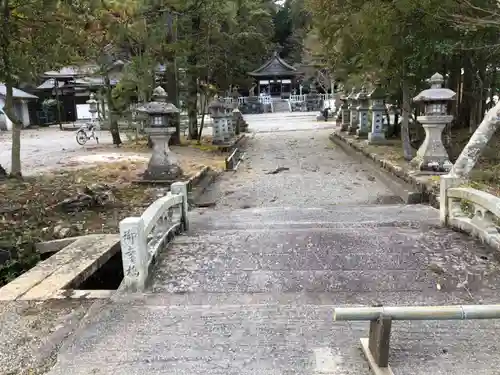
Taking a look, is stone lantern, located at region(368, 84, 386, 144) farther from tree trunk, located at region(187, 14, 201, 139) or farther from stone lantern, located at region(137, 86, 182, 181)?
stone lantern, located at region(137, 86, 182, 181)

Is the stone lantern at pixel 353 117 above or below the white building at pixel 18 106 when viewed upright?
below

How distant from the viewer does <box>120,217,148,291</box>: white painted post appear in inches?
151

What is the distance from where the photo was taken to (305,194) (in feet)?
31.2

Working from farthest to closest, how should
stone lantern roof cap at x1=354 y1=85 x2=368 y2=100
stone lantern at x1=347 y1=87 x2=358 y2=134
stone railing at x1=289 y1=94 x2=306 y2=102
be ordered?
1. stone railing at x1=289 y1=94 x2=306 y2=102
2. stone lantern at x1=347 y1=87 x2=358 y2=134
3. stone lantern roof cap at x1=354 y1=85 x2=368 y2=100

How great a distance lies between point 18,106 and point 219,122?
18.0 meters

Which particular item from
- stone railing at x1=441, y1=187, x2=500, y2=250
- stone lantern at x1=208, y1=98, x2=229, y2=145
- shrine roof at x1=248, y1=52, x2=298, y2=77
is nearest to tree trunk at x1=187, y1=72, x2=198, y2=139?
stone lantern at x1=208, y1=98, x2=229, y2=145

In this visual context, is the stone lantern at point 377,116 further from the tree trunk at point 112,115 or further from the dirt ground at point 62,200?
the tree trunk at point 112,115

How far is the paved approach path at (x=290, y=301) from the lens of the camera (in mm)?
2752

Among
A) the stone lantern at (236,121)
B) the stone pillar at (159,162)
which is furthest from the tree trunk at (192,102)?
the stone pillar at (159,162)

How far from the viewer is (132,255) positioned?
384 centimetres

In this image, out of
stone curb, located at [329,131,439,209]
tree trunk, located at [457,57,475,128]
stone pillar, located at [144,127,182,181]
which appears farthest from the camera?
tree trunk, located at [457,57,475,128]

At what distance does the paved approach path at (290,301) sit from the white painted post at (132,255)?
0.14 meters

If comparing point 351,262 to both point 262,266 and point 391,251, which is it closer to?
point 391,251

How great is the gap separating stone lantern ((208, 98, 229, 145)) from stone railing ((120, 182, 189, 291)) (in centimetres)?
1093
